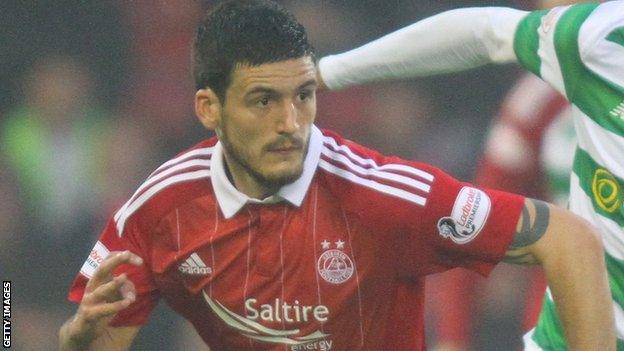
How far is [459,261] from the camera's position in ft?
8.64

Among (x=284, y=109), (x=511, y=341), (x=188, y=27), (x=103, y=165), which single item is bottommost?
(x=511, y=341)

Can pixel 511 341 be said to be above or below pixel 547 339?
→ below

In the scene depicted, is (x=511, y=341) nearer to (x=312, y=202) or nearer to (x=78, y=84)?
(x=78, y=84)

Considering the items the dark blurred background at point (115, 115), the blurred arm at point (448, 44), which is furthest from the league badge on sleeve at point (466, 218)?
the dark blurred background at point (115, 115)

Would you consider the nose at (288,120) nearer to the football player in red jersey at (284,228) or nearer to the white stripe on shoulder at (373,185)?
the football player in red jersey at (284,228)

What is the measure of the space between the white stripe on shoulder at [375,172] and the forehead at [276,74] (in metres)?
0.15

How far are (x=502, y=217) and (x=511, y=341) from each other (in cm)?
229

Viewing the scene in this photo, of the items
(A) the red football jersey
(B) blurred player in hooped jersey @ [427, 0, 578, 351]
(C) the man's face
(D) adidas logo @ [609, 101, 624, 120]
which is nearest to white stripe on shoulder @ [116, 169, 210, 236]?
(A) the red football jersey

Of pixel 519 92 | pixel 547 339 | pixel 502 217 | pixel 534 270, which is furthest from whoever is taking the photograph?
pixel 534 270

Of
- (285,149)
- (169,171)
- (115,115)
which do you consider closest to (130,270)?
(169,171)

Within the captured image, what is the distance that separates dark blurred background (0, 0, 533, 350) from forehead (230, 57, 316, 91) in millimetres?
2190

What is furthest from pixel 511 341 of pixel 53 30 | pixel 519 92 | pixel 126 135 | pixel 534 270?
pixel 53 30

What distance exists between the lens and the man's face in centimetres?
257

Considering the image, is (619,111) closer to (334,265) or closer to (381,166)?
(381,166)
